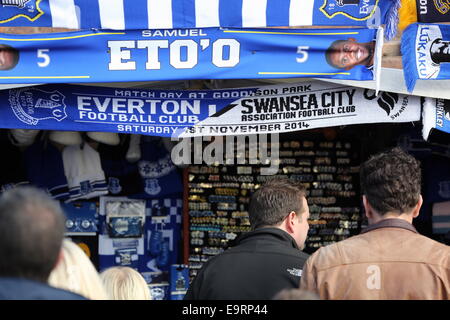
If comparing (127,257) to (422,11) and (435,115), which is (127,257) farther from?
(422,11)

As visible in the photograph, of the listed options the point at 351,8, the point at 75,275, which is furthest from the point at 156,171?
the point at 75,275

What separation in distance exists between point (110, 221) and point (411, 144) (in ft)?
10.3

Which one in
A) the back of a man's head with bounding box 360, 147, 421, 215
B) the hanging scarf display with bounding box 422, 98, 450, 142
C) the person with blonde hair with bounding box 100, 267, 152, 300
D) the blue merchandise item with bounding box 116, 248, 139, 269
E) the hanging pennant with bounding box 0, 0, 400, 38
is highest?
the hanging pennant with bounding box 0, 0, 400, 38

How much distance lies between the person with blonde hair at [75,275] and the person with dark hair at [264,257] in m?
0.84

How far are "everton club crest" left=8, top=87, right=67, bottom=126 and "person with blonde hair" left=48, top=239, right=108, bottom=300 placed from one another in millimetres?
2765

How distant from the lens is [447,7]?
4.87m

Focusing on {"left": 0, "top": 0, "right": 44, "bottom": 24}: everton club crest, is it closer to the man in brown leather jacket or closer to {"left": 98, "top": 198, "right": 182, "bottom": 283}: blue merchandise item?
{"left": 98, "top": 198, "right": 182, "bottom": 283}: blue merchandise item

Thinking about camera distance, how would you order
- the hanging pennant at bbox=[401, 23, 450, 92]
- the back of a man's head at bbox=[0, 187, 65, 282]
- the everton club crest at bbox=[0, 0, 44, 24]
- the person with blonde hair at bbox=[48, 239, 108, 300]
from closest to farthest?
the back of a man's head at bbox=[0, 187, 65, 282] < the person with blonde hair at bbox=[48, 239, 108, 300] < the everton club crest at bbox=[0, 0, 44, 24] < the hanging pennant at bbox=[401, 23, 450, 92]

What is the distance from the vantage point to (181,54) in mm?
4691

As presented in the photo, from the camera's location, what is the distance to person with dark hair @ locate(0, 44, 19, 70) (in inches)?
183

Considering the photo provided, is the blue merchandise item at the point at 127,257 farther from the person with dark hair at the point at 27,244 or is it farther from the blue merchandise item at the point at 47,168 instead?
the person with dark hair at the point at 27,244

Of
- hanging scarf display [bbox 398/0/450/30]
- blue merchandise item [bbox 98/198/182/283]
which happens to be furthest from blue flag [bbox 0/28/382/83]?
blue merchandise item [bbox 98/198/182/283]

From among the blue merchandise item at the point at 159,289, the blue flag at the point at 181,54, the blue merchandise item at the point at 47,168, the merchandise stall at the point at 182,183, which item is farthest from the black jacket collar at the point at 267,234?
Result: the blue merchandise item at the point at 47,168
